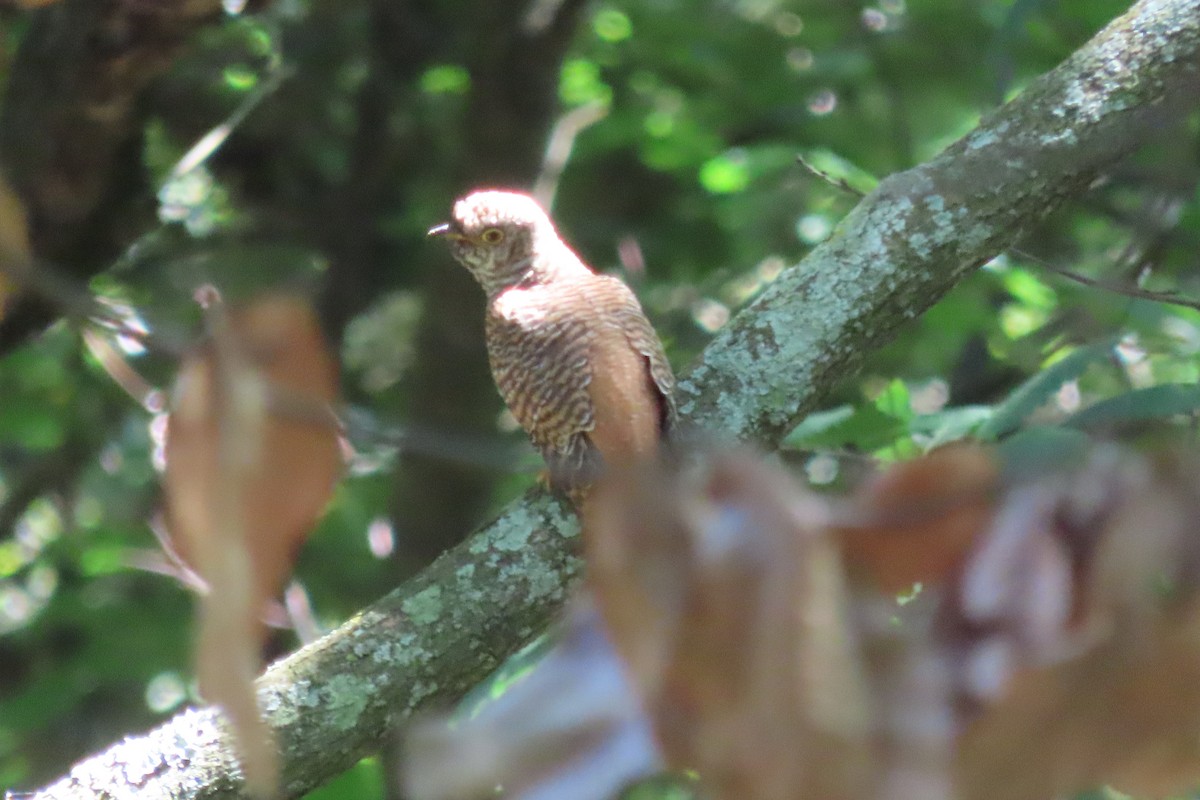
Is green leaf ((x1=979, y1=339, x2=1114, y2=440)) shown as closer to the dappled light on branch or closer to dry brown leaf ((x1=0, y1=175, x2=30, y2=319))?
the dappled light on branch

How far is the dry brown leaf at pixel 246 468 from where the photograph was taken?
714 millimetres

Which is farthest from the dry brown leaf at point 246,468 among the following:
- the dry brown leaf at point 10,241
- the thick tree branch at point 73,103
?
the thick tree branch at point 73,103

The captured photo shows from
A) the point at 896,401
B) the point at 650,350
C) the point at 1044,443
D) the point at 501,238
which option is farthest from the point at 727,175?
the point at 1044,443

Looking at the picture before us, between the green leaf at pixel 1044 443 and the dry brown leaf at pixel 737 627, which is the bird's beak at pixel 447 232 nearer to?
the green leaf at pixel 1044 443

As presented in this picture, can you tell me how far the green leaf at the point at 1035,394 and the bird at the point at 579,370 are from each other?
2.19 ft

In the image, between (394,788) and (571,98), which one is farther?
(571,98)

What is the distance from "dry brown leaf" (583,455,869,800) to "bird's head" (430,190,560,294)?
225 centimetres

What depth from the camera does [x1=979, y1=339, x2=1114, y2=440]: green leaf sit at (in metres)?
2.47

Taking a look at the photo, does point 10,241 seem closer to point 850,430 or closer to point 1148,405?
point 1148,405

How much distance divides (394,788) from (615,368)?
4.20ft

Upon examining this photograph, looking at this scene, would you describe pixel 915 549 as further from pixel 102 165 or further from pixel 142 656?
pixel 142 656

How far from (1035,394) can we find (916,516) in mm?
1801

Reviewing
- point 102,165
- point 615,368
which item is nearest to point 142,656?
point 102,165

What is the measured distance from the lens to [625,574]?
0.81 meters
